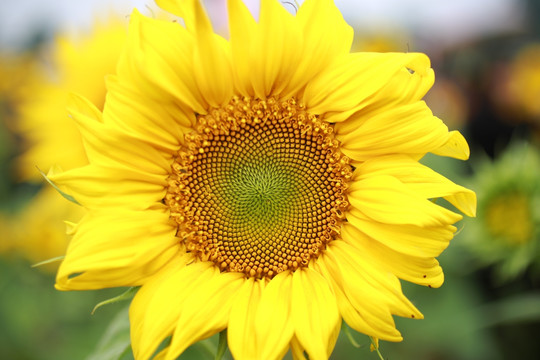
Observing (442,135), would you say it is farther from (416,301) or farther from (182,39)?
(416,301)

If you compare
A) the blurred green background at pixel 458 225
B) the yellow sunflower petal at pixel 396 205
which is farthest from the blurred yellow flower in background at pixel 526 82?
the yellow sunflower petal at pixel 396 205

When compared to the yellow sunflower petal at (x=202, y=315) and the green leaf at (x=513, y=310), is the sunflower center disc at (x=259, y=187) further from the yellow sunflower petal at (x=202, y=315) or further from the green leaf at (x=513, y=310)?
the green leaf at (x=513, y=310)

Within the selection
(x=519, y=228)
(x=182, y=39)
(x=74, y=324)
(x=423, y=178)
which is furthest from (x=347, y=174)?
(x=74, y=324)

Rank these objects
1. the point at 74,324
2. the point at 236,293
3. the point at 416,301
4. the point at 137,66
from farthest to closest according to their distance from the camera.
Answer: the point at 74,324 → the point at 416,301 → the point at 236,293 → the point at 137,66

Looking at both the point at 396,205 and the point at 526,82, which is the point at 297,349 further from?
the point at 526,82

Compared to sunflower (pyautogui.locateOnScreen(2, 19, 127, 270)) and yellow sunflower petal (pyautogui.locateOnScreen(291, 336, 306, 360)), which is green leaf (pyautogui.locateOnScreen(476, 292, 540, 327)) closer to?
yellow sunflower petal (pyautogui.locateOnScreen(291, 336, 306, 360))

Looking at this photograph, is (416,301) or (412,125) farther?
(416,301)
